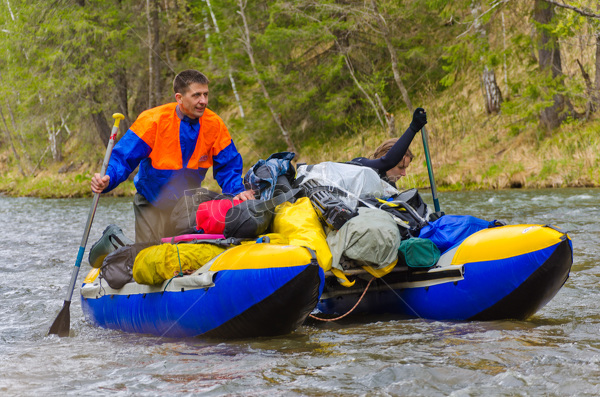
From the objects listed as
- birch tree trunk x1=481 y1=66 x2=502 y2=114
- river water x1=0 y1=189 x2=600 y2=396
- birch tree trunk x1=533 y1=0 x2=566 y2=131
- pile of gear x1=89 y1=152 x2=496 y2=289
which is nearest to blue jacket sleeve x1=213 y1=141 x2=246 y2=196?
pile of gear x1=89 y1=152 x2=496 y2=289

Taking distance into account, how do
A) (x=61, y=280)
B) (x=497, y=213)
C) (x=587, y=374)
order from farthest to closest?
(x=497, y=213), (x=61, y=280), (x=587, y=374)

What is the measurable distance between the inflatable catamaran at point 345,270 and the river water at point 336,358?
134 mm

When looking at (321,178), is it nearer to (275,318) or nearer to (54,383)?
(275,318)

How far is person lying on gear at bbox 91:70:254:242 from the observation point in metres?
4.78

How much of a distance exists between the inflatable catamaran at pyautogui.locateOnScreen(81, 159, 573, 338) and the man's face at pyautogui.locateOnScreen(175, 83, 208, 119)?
950mm

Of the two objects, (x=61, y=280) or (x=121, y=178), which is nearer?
(x=121, y=178)

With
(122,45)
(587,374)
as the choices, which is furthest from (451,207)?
(122,45)

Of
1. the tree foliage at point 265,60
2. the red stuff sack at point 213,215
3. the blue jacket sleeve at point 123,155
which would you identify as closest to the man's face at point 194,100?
the blue jacket sleeve at point 123,155

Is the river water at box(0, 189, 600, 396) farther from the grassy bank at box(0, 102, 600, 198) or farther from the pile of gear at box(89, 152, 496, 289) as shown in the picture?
the grassy bank at box(0, 102, 600, 198)

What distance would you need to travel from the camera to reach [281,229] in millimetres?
4242

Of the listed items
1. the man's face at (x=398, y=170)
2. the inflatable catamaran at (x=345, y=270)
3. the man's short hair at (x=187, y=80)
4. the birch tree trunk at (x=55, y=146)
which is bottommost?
the inflatable catamaran at (x=345, y=270)

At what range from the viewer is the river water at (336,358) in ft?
9.56

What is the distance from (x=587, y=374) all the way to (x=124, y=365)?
7.76 feet

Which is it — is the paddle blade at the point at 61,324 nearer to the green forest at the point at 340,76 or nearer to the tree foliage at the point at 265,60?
the green forest at the point at 340,76
